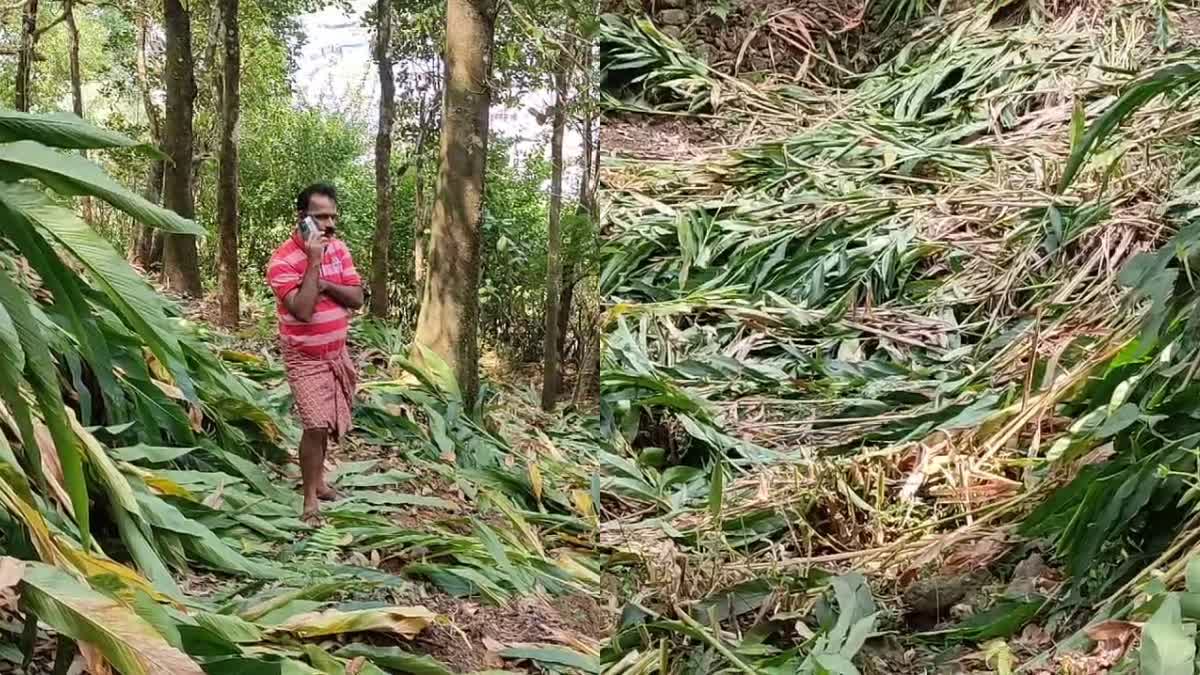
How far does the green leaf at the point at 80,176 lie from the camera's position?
886mm

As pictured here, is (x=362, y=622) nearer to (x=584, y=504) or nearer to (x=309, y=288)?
(x=309, y=288)

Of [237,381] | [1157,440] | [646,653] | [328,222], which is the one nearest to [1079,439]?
[1157,440]

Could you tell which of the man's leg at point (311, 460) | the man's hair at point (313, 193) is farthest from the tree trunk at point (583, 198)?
the man's leg at point (311, 460)

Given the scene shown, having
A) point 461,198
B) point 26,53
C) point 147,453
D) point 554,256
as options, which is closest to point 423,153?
point 554,256

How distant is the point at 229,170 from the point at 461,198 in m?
1.50

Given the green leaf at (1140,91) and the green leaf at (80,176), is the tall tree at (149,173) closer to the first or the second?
the green leaf at (80,176)

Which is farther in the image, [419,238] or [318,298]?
[419,238]

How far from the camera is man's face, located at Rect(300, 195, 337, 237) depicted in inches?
78.0

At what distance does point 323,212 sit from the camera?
78.4 inches

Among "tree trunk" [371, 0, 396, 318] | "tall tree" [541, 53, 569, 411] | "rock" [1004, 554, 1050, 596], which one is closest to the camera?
"rock" [1004, 554, 1050, 596]

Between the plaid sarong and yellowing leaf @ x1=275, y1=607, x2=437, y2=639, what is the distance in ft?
1.98

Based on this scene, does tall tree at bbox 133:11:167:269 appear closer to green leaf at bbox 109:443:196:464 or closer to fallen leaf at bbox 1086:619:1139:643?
green leaf at bbox 109:443:196:464

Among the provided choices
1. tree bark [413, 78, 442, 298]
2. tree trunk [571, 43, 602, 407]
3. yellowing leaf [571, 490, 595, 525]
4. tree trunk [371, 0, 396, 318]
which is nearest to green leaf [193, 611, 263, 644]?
yellowing leaf [571, 490, 595, 525]

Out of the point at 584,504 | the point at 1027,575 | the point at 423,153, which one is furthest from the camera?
the point at 423,153
